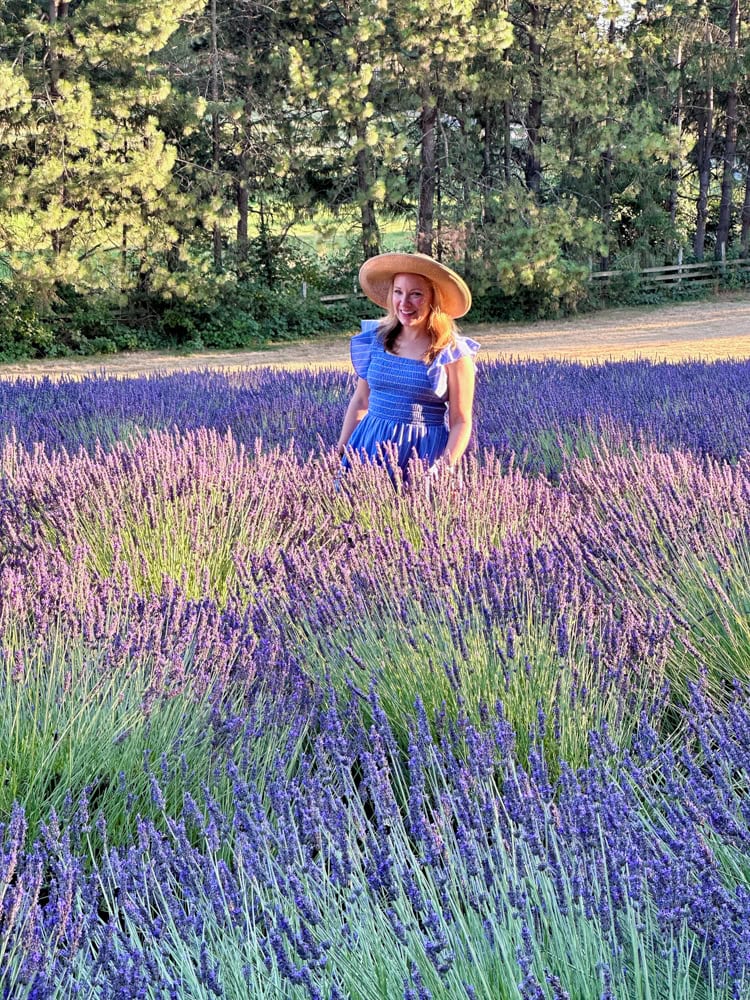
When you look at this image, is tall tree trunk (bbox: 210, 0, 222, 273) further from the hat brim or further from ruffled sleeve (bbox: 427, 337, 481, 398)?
ruffled sleeve (bbox: 427, 337, 481, 398)

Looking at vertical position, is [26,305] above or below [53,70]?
below

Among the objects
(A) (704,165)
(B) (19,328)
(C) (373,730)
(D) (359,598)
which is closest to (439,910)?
(C) (373,730)

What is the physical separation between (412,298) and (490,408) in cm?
256

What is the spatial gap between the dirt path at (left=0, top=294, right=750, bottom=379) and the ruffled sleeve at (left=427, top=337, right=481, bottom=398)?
Result: 11330 mm

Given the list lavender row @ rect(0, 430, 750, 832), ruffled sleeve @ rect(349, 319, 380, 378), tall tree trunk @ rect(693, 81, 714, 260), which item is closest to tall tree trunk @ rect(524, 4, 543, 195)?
tall tree trunk @ rect(693, 81, 714, 260)

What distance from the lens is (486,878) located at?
1.53m

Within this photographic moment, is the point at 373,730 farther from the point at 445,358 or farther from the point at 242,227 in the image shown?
the point at 242,227

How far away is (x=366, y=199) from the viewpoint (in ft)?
70.2

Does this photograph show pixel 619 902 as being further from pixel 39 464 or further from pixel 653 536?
pixel 39 464

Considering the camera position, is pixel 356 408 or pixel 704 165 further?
pixel 704 165

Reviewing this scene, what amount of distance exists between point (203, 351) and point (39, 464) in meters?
16.4

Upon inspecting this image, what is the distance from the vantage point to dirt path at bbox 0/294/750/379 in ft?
56.5

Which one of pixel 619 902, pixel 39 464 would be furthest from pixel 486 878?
pixel 39 464

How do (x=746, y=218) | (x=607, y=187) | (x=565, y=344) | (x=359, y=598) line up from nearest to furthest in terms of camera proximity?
1. (x=359, y=598)
2. (x=565, y=344)
3. (x=607, y=187)
4. (x=746, y=218)
